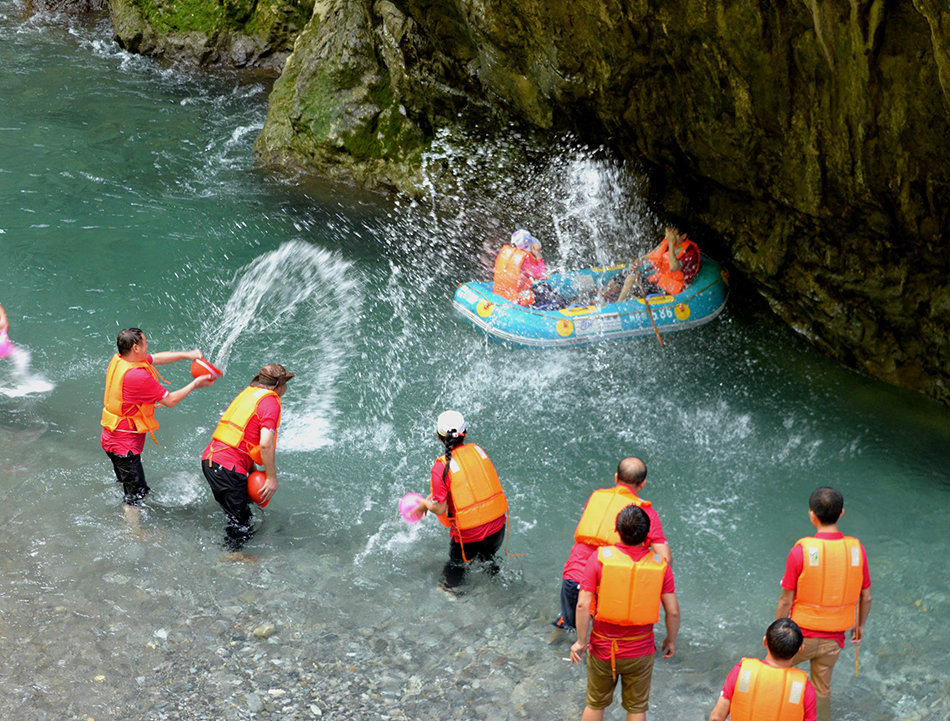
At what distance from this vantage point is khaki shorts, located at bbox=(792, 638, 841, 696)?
518cm

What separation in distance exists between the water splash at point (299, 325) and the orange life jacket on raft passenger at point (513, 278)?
1.84 metres

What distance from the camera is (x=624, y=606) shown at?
486cm

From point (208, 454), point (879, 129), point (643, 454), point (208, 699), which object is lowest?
point (643, 454)

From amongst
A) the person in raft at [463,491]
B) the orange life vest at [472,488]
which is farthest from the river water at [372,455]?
the orange life vest at [472,488]

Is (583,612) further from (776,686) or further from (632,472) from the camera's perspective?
(776,686)

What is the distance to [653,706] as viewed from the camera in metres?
5.66

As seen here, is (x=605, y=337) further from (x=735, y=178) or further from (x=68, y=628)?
(x=68, y=628)

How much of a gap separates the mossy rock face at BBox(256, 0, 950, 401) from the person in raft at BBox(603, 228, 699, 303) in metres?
0.54

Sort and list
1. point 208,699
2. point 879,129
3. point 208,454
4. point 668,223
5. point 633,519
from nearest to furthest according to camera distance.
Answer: point 633,519 < point 208,699 < point 208,454 < point 879,129 < point 668,223

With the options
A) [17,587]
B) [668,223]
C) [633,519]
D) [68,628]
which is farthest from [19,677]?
[668,223]

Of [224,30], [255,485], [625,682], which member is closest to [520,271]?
[255,485]

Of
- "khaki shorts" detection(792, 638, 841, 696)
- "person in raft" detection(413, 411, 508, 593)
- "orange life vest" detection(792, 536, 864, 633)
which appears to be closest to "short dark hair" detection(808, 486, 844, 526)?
"orange life vest" detection(792, 536, 864, 633)

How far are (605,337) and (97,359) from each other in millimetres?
5835

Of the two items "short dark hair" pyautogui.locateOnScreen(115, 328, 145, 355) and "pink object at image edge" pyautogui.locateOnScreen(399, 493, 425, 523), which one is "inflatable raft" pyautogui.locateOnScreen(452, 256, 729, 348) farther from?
"short dark hair" pyautogui.locateOnScreen(115, 328, 145, 355)
